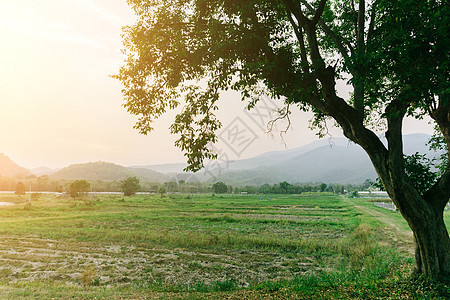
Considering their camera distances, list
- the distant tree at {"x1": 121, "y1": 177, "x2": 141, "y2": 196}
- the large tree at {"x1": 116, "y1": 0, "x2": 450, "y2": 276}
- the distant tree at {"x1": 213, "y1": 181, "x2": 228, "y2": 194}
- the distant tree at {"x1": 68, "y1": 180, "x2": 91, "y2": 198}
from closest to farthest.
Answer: the large tree at {"x1": 116, "y1": 0, "x2": 450, "y2": 276}, the distant tree at {"x1": 68, "y1": 180, "x2": 91, "y2": 198}, the distant tree at {"x1": 121, "y1": 177, "x2": 141, "y2": 196}, the distant tree at {"x1": 213, "y1": 181, "x2": 228, "y2": 194}

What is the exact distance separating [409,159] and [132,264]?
41.6 ft

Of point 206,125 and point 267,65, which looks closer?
point 267,65

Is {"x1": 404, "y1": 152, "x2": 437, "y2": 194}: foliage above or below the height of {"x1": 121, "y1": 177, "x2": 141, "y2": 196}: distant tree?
above

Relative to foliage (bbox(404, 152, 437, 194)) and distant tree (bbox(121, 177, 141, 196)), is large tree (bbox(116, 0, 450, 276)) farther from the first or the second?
distant tree (bbox(121, 177, 141, 196))

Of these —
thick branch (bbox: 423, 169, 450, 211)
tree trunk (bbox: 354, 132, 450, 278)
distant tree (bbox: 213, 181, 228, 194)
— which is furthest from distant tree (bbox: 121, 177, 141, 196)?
thick branch (bbox: 423, 169, 450, 211)

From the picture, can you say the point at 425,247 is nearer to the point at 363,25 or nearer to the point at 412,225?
the point at 412,225

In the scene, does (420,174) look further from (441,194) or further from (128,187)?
(128,187)

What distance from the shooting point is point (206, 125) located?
29.0 ft

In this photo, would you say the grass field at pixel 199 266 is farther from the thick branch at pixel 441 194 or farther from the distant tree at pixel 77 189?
the distant tree at pixel 77 189

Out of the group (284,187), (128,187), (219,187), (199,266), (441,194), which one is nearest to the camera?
(441,194)

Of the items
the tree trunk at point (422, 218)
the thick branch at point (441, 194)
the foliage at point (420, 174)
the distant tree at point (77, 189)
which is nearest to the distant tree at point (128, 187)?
the distant tree at point (77, 189)

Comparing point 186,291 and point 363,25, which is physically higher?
point 363,25

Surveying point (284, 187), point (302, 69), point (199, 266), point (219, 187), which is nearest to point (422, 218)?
point (302, 69)

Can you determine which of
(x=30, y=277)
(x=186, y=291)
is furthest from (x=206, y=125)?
A: (x=30, y=277)
